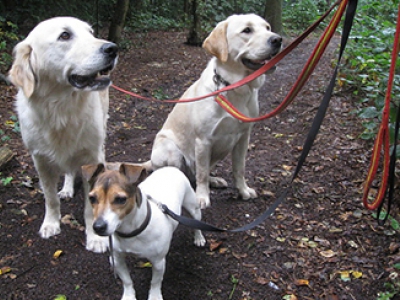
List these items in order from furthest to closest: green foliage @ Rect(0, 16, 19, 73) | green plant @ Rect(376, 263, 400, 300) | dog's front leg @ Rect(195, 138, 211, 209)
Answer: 1. green foliage @ Rect(0, 16, 19, 73)
2. dog's front leg @ Rect(195, 138, 211, 209)
3. green plant @ Rect(376, 263, 400, 300)

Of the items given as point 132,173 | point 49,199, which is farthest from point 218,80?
point 49,199

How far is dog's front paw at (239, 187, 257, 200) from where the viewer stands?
4.42 m

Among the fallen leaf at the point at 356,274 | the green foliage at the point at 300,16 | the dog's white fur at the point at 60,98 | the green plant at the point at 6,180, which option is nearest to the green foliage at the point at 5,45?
the green plant at the point at 6,180

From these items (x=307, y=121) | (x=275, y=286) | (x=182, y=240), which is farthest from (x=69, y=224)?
(x=307, y=121)

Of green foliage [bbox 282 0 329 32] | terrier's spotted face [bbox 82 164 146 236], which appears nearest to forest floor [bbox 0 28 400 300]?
terrier's spotted face [bbox 82 164 146 236]

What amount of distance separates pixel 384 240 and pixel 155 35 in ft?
37.8

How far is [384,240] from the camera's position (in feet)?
11.8

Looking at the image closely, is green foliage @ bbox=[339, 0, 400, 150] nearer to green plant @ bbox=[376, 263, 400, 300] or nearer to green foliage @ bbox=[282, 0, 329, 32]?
green plant @ bbox=[376, 263, 400, 300]

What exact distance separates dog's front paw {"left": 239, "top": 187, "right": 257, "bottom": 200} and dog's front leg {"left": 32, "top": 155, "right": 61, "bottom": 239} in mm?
1976

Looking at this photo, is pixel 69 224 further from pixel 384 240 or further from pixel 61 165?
pixel 384 240

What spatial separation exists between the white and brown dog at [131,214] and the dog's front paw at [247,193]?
1.37m

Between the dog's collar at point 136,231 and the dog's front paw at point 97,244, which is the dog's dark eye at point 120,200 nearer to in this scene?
the dog's collar at point 136,231

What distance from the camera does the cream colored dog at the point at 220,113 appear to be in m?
3.84

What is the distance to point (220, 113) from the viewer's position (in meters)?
4.00
